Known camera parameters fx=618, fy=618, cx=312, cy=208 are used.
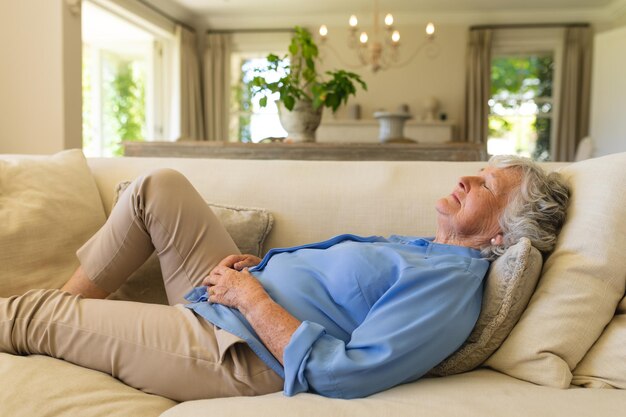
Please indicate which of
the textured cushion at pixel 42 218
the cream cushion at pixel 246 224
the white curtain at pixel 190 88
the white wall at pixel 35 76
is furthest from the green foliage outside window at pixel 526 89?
the textured cushion at pixel 42 218

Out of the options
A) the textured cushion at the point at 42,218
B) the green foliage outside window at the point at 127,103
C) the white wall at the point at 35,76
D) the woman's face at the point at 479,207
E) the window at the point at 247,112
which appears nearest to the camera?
the woman's face at the point at 479,207

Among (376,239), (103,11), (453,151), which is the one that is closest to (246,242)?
(376,239)

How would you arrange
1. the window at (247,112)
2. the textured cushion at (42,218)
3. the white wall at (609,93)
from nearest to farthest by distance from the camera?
1. the textured cushion at (42,218)
2. the white wall at (609,93)
3. the window at (247,112)

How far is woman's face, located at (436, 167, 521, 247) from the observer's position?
5.10 feet

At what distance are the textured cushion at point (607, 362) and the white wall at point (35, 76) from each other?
138 inches

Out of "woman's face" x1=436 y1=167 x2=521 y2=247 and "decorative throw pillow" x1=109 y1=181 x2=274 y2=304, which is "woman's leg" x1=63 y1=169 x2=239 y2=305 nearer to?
"decorative throw pillow" x1=109 y1=181 x2=274 y2=304

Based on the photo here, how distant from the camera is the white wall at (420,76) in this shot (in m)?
7.43

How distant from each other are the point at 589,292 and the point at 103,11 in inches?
221

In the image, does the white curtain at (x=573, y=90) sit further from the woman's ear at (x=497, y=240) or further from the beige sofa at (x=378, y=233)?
the woman's ear at (x=497, y=240)

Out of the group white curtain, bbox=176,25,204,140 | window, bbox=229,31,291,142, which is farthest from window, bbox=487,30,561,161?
white curtain, bbox=176,25,204,140

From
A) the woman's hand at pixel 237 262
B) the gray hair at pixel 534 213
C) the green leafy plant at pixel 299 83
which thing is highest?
the green leafy plant at pixel 299 83

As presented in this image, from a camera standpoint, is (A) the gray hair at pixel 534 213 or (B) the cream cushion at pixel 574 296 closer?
(B) the cream cushion at pixel 574 296

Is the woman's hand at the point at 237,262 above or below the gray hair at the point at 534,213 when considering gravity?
below

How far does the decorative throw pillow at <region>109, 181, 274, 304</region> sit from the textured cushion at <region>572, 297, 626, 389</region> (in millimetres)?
958
